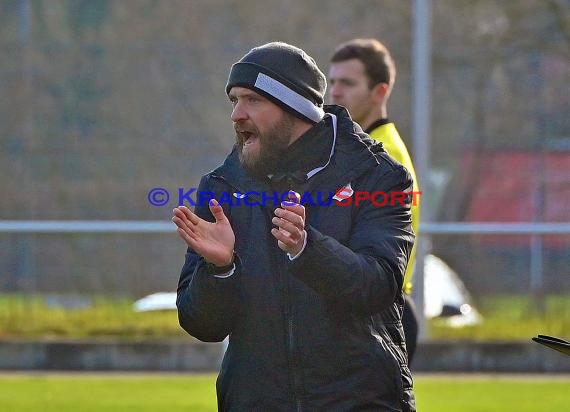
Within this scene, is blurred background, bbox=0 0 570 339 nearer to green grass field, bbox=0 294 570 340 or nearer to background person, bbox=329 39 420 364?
green grass field, bbox=0 294 570 340

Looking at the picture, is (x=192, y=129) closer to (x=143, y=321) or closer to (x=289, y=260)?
(x=143, y=321)

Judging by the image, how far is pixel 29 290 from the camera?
13.1 m

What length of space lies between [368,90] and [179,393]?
4681 millimetres

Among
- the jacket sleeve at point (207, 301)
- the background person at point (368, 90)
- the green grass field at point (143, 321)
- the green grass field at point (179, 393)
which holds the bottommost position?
the green grass field at point (179, 393)

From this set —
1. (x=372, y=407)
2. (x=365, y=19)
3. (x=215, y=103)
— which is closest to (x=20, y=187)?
(x=215, y=103)

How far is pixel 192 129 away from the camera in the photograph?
43.9ft

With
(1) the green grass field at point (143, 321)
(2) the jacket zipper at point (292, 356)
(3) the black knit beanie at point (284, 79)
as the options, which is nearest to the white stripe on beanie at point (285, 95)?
(3) the black knit beanie at point (284, 79)

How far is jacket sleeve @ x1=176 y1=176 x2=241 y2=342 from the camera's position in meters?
4.04

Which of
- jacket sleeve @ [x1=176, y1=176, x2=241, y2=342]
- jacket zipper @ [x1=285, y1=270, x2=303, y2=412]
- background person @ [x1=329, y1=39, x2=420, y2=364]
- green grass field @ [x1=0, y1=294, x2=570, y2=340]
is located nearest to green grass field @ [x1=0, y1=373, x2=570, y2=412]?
green grass field @ [x1=0, y1=294, x2=570, y2=340]

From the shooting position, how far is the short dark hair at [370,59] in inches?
260

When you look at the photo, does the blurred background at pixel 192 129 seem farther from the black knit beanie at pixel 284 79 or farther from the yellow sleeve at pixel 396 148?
the black knit beanie at pixel 284 79

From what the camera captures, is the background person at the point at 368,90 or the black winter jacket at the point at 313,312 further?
the background person at the point at 368,90

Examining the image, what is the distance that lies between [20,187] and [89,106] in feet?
3.23

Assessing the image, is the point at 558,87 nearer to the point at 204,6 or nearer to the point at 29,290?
the point at 204,6
